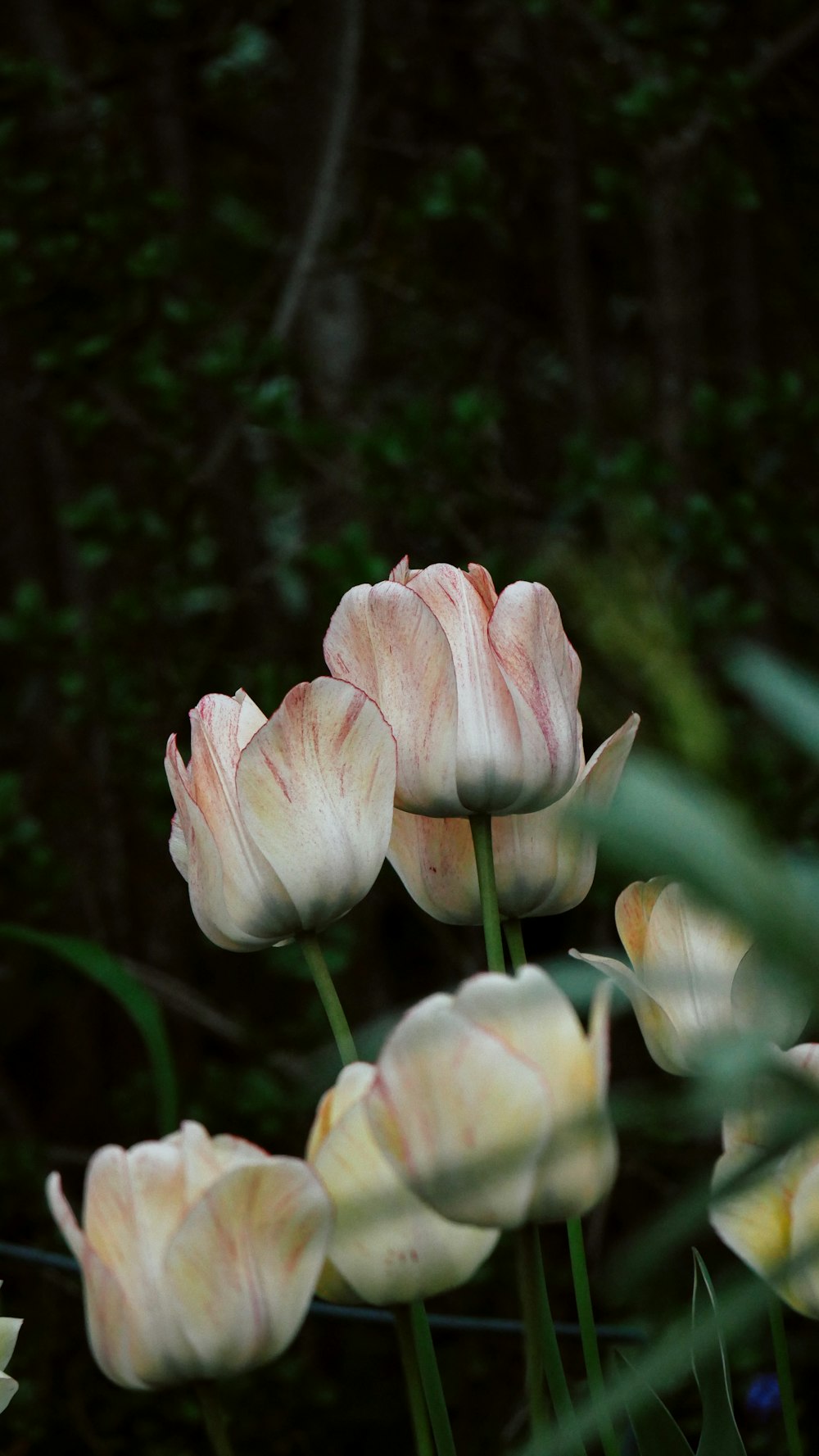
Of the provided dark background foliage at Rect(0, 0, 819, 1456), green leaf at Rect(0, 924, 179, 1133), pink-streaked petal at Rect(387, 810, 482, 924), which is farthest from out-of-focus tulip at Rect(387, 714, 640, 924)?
dark background foliage at Rect(0, 0, 819, 1456)

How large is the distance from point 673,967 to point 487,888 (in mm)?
39

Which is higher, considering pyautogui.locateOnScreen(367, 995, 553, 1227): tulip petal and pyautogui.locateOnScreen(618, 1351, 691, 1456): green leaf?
pyautogui.locateOnScreen(367, 995, 553, 1227): tulip petal

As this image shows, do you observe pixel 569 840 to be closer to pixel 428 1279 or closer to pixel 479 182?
pixel 428 1279

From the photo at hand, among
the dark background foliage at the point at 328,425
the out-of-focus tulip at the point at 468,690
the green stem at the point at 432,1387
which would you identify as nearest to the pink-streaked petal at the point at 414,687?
the out-of-focus tulip at the point at 468,690

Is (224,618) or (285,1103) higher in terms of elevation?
(224,618)

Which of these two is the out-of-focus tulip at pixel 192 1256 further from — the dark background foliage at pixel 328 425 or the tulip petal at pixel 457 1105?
the dark background foliage at pixel 328 425

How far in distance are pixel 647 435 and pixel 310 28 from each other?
0.48 m

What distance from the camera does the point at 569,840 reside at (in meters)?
0.34

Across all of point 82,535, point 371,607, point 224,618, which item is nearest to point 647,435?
point 224,618

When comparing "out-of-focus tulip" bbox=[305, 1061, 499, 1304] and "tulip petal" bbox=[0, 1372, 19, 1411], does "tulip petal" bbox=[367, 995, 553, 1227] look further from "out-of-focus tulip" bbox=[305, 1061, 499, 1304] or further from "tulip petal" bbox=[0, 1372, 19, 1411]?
"tulip petal" bbox=[0, 1372, 19, 1411]

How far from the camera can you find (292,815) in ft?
1.07

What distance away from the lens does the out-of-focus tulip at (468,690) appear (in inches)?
13.3

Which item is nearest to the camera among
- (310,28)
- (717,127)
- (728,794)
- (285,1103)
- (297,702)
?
(728,794)

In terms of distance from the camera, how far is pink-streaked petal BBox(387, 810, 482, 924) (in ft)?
1.19
